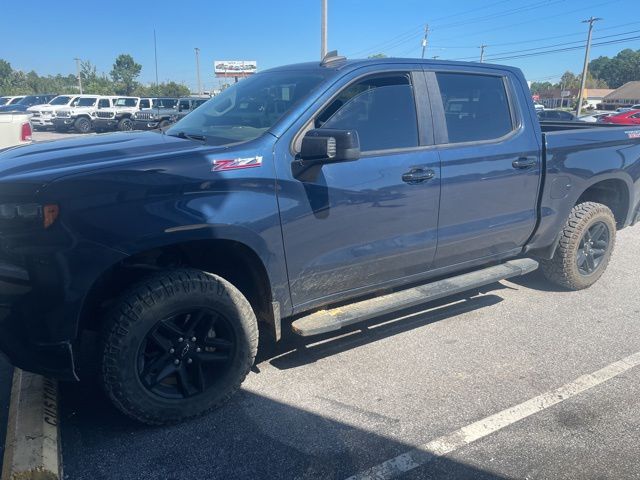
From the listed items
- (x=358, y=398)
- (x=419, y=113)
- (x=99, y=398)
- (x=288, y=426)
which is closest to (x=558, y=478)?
(x=358, y=398)

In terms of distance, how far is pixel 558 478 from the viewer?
2.52 meters

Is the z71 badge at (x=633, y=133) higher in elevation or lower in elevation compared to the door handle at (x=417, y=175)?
higher

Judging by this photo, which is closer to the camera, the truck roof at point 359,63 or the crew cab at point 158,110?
the truck roof at point 359,63

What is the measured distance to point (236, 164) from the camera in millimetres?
2797

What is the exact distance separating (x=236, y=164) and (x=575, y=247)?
339cm

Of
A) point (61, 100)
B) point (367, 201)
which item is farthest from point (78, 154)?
point (61, 100)

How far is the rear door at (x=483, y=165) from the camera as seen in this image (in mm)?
3705

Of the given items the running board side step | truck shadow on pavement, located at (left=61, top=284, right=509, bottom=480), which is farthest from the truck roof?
truck shadow on pavement, located at (left=61, top=284, right=509, bottom=480)

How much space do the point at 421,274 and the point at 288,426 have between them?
1505 mm

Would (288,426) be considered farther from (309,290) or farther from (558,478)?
(558,478)

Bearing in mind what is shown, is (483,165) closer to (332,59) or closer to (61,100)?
(332,59)

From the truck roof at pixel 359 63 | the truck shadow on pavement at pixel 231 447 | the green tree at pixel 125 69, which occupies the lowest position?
the truck shadow on pavement at pixel 231 447

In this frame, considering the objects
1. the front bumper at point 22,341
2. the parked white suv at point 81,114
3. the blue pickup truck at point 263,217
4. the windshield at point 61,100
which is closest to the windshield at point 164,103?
the parked white suv at point 81,114

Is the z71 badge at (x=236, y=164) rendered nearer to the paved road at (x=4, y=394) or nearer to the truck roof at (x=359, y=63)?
the truck roof at (x=359, y=63)
